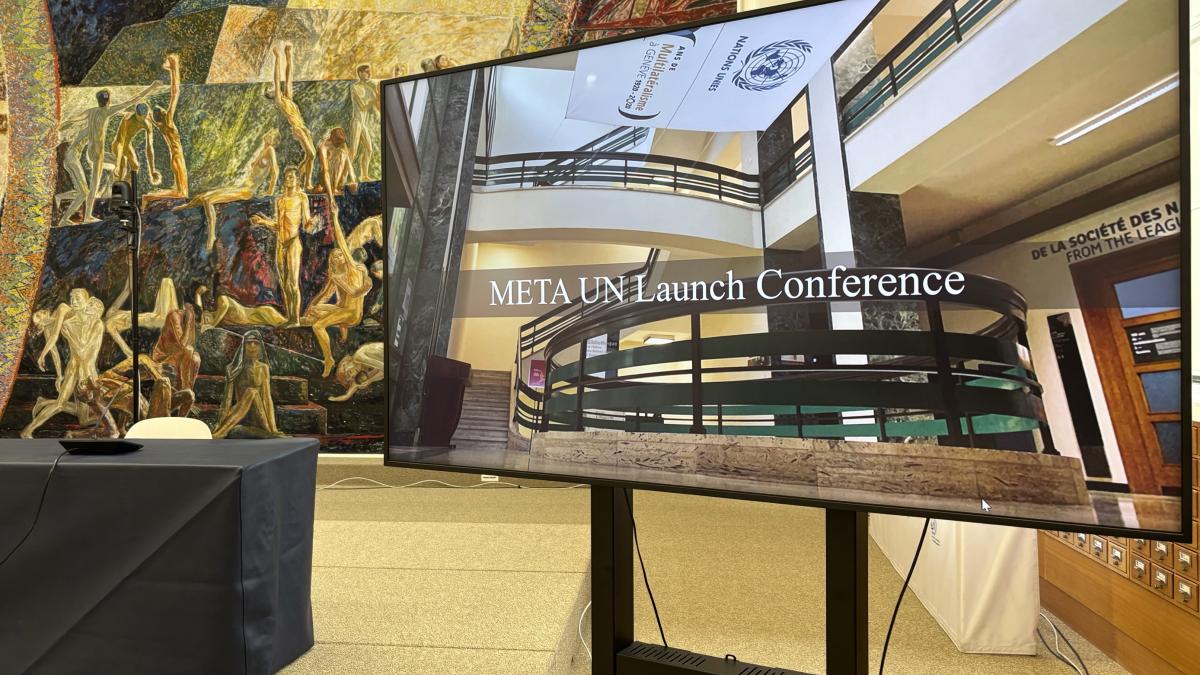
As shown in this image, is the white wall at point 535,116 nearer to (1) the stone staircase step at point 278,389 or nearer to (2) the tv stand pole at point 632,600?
(2) the tv stand pole at point 632,600

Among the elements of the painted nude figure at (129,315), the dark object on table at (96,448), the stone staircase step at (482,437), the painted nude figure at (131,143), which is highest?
the painted nude figure at (131,143)

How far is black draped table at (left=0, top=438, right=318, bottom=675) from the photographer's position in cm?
148

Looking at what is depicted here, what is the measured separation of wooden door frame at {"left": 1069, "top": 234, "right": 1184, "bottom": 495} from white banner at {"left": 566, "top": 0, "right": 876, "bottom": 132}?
2.07 ft

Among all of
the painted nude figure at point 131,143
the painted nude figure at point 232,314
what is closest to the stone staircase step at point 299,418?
the painted nude figure at point 232,314

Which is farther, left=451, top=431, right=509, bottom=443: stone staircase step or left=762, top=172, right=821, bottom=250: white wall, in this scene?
left=451, top=431, right=509, bottom=443: stone staircase step

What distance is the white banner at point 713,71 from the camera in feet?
4.87

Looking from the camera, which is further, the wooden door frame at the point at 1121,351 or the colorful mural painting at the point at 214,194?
the colorful mural painting at the point at 214,194

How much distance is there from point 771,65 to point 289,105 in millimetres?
4978

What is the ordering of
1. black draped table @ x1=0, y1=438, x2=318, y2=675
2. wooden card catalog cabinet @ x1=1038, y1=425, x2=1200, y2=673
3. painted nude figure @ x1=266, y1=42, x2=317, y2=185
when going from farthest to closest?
painted nude figure @ x1=266, y1=42, x2=317, y2=185
wooden card catalog cabinet @ x1=1038, y1=425, x2=1200, y2=673
black draped table @ x1=0, y1=438, x2=318, y2=675

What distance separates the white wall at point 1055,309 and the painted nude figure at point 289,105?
5.21 meters

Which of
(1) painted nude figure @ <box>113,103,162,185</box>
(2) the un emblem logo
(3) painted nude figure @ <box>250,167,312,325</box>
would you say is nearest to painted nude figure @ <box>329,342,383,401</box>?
(3) painted nude figure @ <box>250,167,312,325</box>

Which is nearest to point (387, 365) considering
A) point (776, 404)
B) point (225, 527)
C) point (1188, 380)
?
point (225, 527)

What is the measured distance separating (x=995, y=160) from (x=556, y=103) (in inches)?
36.6

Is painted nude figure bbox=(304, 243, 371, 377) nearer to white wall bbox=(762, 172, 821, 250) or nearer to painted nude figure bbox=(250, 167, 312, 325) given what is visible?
painted nude figure bbox=(250, 167, 312, 325)
